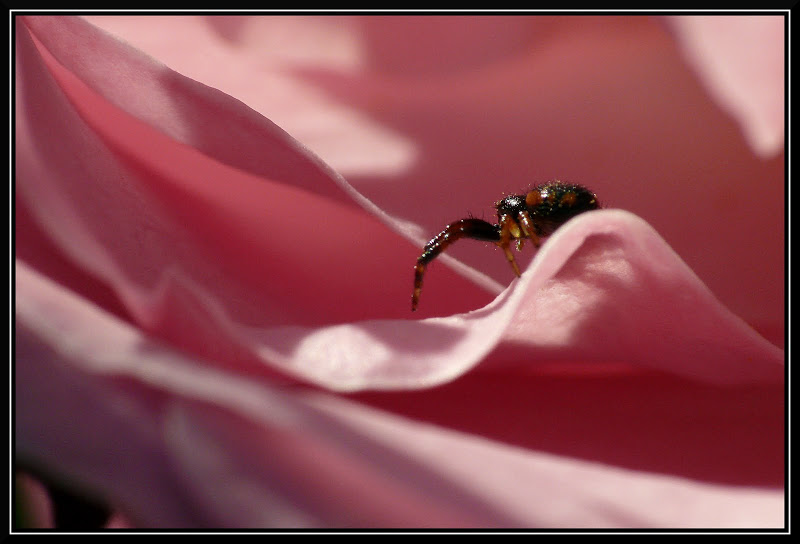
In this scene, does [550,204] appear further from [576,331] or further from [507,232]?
[576,331]

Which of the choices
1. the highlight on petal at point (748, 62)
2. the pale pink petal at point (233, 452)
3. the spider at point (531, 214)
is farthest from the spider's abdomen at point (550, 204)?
the pale pink petal at point (233, 452)

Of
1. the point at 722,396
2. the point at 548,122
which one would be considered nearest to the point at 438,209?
the point at 548,122

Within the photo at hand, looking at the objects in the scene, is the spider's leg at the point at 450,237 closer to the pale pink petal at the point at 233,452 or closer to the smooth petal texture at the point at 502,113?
the smooth petal texture at the point at 502,113

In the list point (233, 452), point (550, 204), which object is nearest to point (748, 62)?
point (550, 204)

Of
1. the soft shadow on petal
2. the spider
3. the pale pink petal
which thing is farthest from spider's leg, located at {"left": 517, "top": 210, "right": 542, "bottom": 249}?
the pale pink petal

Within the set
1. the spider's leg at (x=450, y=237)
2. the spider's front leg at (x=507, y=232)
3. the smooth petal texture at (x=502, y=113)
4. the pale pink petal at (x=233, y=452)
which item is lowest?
the pale pink petal at (x=233, y=452)

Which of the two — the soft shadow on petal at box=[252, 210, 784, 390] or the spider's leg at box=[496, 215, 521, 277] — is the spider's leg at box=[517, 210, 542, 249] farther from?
the soft shadow on petal at box=[252, 210, 784, 390]
